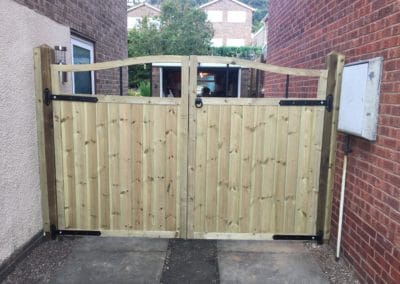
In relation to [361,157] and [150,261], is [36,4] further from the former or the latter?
[361,157]

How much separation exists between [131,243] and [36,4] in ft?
8.54

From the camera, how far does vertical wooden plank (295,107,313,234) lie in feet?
11.7

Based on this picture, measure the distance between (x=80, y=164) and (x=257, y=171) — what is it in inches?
71.7

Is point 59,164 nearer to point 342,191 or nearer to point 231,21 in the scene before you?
point 342,191

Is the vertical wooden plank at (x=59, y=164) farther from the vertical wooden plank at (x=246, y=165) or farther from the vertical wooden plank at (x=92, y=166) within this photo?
the vertical wooden plank at (x=246, y=165)

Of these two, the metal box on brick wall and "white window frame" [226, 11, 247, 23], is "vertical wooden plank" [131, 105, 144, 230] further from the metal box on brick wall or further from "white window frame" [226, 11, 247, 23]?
"white window frame" [226, 11, 247, 23]

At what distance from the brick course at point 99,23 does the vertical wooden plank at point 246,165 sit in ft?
7.75

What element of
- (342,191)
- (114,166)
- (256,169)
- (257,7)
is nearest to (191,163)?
(256,169)

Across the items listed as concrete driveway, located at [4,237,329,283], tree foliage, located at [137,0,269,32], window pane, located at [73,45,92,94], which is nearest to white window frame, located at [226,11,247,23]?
tree foliage, located at [137,0,269,32]

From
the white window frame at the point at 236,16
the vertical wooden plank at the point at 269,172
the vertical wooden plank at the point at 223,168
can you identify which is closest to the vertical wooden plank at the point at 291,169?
the vertical wooden plank at the point at 269,172

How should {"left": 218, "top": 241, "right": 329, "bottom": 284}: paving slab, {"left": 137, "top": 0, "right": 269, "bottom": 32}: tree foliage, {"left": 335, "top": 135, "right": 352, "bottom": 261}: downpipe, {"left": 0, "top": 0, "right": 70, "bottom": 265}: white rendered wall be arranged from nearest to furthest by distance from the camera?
{"left": 0, "top": 0, "right": 70, "bottom": 265}: white rendered wall
{"left": 218, "top": 241, "right": 329, "bottom": 284}: paving slab
{"left": 335, "top": 135, "right": 352, "bottom": 261}: downpipe
{"left": 137, "top": 0, "right": 269, "bottom": 32}: tree foliage

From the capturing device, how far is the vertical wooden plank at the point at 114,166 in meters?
3.57

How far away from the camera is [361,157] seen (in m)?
3.08

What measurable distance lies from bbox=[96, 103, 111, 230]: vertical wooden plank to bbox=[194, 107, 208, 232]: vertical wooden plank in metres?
0.91
